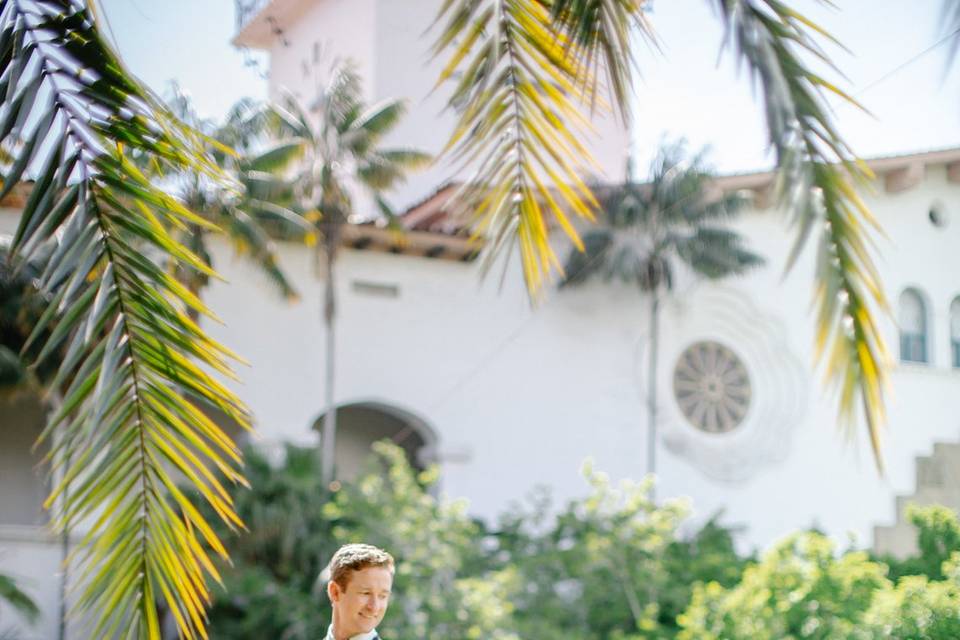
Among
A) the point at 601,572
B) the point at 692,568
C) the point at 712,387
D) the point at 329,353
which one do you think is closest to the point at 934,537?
the point at 692,568

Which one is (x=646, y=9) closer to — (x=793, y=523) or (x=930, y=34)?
(x=930, y=34)

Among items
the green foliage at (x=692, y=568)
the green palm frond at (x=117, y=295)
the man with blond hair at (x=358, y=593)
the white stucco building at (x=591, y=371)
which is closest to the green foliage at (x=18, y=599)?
the white stucco building at (x=591, y=371)

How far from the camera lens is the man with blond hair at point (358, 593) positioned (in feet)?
12.8

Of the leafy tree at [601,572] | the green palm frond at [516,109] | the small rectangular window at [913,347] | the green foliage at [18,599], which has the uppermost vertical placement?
the small rectangular window at [913,347]

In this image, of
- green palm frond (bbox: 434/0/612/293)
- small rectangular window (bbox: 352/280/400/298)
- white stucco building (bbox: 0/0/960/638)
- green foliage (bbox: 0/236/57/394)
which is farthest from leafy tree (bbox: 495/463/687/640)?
green palm frond (bbox: 434/0/612/293)

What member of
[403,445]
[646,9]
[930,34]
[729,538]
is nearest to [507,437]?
[403,445]

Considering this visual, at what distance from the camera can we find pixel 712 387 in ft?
88.2

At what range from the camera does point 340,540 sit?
21047 millimetres

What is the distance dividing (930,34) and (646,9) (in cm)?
170

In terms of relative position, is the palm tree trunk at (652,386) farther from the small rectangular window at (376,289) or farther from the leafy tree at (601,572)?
the leafy tree at (601,572)

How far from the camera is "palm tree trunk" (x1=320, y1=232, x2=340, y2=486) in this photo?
2334cm

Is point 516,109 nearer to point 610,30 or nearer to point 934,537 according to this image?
point 610,30

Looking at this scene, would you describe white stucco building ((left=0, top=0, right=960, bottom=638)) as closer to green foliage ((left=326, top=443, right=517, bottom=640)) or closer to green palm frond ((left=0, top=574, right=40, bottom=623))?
green palm frond ((left=0, top=574, right=40, bottom=623))

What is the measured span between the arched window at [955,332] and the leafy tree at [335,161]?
10054mm
